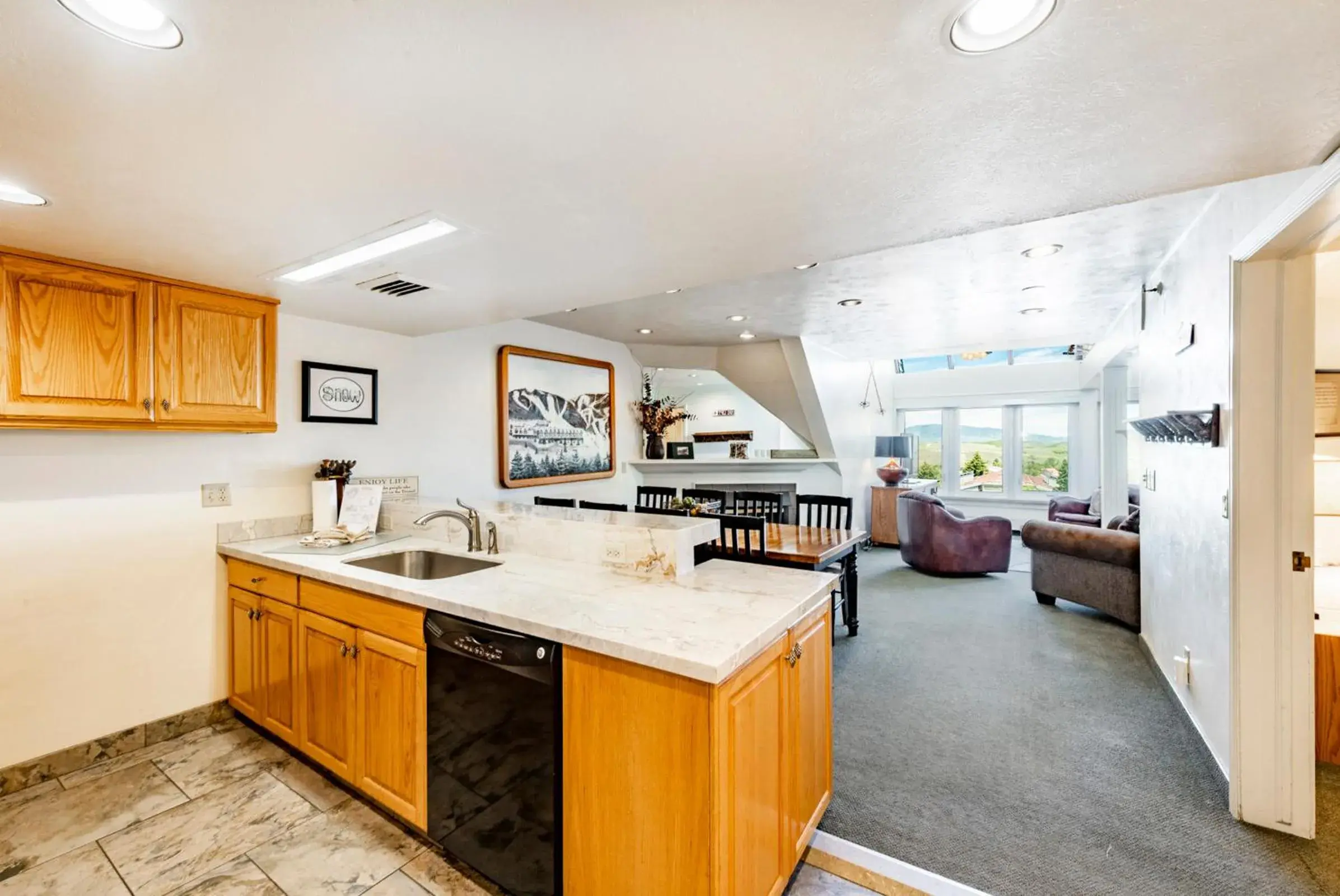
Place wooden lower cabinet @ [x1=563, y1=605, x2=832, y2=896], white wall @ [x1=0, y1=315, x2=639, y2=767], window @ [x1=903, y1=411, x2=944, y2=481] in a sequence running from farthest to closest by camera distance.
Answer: window @ [x1=903, y1=411, x2=944, y2=481] → white wall @ [x1=0, y1=315, x2=639, y2=767] → wooden lower cabinet @ [x1=563, y1=605, x2=832, y2=896]

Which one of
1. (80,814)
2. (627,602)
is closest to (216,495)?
(80,814)

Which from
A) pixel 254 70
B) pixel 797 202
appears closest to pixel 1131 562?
pixel 797 202

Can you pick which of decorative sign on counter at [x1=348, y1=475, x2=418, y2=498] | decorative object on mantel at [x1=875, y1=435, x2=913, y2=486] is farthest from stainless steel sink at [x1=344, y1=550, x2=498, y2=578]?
decorative object on mantel at [x1=875, y1=435, x2=913, y2=486]

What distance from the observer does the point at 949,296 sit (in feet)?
12.1

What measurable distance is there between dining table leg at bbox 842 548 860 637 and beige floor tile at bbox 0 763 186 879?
360 cm

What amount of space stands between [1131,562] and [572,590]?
4016mm

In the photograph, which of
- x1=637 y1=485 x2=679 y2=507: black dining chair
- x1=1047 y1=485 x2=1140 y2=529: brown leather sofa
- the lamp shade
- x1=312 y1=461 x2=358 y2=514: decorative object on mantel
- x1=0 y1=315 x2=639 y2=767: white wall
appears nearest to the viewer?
x1=0 y1=315 x2=639 y2=767: white wall

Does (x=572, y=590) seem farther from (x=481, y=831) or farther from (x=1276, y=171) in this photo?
(x=1276, y=171)

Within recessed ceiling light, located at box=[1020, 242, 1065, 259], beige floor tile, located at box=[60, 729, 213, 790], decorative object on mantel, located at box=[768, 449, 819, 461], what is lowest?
beige floor tile, located at box=[60, 729, 213, 790]

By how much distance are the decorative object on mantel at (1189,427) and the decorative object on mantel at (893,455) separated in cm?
427

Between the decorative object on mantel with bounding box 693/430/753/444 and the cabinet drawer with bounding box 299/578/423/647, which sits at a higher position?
the decorative object on mantel with bounding box 693/430/753/444

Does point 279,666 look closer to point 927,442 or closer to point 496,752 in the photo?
point 496,752

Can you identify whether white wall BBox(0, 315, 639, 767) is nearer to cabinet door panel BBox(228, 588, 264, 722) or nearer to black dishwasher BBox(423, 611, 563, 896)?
cabinet door panel BBox(228, 588, 264, 722)

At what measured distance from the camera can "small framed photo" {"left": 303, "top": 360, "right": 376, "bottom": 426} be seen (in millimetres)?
2998
